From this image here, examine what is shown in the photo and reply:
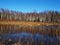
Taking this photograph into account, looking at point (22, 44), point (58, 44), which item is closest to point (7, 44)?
point (22, 44)

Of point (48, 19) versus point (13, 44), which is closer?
point (13, 44)

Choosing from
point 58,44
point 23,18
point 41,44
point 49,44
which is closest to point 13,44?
point 41,44

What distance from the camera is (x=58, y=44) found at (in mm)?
14461

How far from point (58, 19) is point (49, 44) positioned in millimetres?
81857

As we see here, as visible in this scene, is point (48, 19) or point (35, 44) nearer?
point (35, 44)

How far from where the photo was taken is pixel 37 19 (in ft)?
296

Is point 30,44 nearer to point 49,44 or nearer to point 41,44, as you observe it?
point 41,44

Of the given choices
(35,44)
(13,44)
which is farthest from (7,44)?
(35,44)

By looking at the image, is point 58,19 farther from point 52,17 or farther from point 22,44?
point 22,44

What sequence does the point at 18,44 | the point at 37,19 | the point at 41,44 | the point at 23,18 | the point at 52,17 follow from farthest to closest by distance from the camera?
the point at 23,18, the point at 52,17, the point at 37,19, the point at 41,44, the point at 18,44

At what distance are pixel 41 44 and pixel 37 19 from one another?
7636 centimetres

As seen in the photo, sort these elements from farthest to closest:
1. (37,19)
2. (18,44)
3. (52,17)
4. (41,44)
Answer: (52,17) → (37,19) → (41,44) → (18,44)

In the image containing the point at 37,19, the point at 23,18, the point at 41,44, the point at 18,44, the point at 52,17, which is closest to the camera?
the point at 18,44

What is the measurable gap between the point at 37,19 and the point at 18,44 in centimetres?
7742
